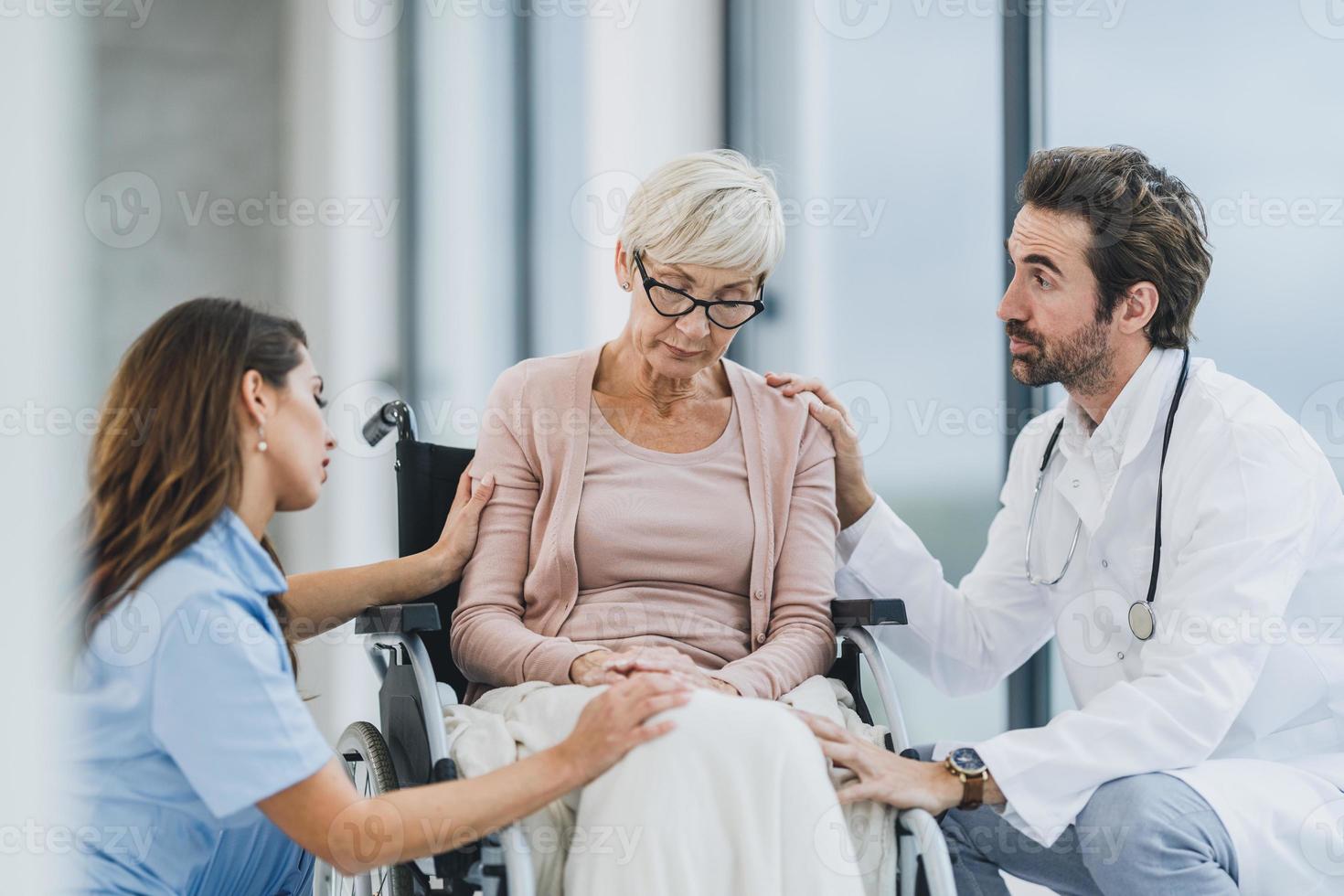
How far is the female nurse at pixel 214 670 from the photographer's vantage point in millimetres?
1019

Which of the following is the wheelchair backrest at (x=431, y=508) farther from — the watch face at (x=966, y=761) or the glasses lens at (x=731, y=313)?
the watch face at (x=966, y=761)

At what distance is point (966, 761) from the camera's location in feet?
4.51

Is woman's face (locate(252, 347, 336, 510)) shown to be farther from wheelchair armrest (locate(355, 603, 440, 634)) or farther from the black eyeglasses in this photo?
the black eyeglasses

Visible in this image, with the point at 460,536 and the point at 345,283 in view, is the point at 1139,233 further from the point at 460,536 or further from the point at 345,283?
the point at 345,283

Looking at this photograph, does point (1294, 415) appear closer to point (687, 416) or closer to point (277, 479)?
point (687, 416)

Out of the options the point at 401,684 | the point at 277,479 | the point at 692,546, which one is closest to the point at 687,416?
the point at 692,546

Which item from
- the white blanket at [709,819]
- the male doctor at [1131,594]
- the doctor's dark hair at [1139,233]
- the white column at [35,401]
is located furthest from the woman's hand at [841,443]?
the white column at [35,401]

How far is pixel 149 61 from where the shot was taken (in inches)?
100

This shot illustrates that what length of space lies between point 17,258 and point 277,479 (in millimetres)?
702

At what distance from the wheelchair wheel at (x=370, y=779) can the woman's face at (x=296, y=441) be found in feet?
1.21

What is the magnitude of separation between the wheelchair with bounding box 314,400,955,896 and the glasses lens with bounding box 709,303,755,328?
42 cm

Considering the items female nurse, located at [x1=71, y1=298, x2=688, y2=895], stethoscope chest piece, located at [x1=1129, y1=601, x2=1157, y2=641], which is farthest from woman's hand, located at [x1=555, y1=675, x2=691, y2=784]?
stethoscope chest piece, located at [x1=1129, y1=601, x2=1157, y2=641]

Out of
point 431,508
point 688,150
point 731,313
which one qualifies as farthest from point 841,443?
point 688,150

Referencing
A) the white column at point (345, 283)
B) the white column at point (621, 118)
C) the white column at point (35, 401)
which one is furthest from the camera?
the white column at point (621, 118)
